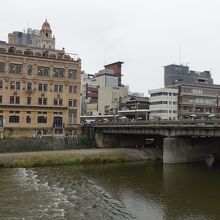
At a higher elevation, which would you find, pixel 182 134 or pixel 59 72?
pixel 59 72

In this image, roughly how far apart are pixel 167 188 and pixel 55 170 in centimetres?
2396

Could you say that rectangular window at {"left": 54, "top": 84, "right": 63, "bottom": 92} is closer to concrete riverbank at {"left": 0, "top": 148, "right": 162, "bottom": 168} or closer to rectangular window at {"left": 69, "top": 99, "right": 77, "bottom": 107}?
rectangular window at {"left": 69, "top": 99, "right": 77, "bottom": 107}

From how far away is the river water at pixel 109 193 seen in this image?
36875 mm

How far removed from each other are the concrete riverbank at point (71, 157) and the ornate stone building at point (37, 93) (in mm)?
19669

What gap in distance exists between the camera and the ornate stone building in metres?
95.1

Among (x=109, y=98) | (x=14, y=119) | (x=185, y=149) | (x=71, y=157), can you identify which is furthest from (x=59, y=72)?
(x=109, y=98)

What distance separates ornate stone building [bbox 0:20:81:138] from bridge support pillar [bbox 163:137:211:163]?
3415cm

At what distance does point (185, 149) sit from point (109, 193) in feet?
123

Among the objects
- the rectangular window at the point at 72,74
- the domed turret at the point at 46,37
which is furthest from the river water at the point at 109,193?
the domed turret at the point at 46,37

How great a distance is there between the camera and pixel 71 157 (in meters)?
75.8

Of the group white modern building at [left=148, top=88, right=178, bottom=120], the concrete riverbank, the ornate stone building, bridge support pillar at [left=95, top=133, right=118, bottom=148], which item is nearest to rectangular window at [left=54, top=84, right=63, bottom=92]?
the ornate stone building

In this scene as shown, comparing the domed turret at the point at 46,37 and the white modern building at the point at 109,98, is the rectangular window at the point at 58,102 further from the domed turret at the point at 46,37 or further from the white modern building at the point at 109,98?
the white modern building at the point at 109,98

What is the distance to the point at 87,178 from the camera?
189ft

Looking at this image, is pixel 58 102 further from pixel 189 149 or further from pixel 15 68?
pixel 189 149
